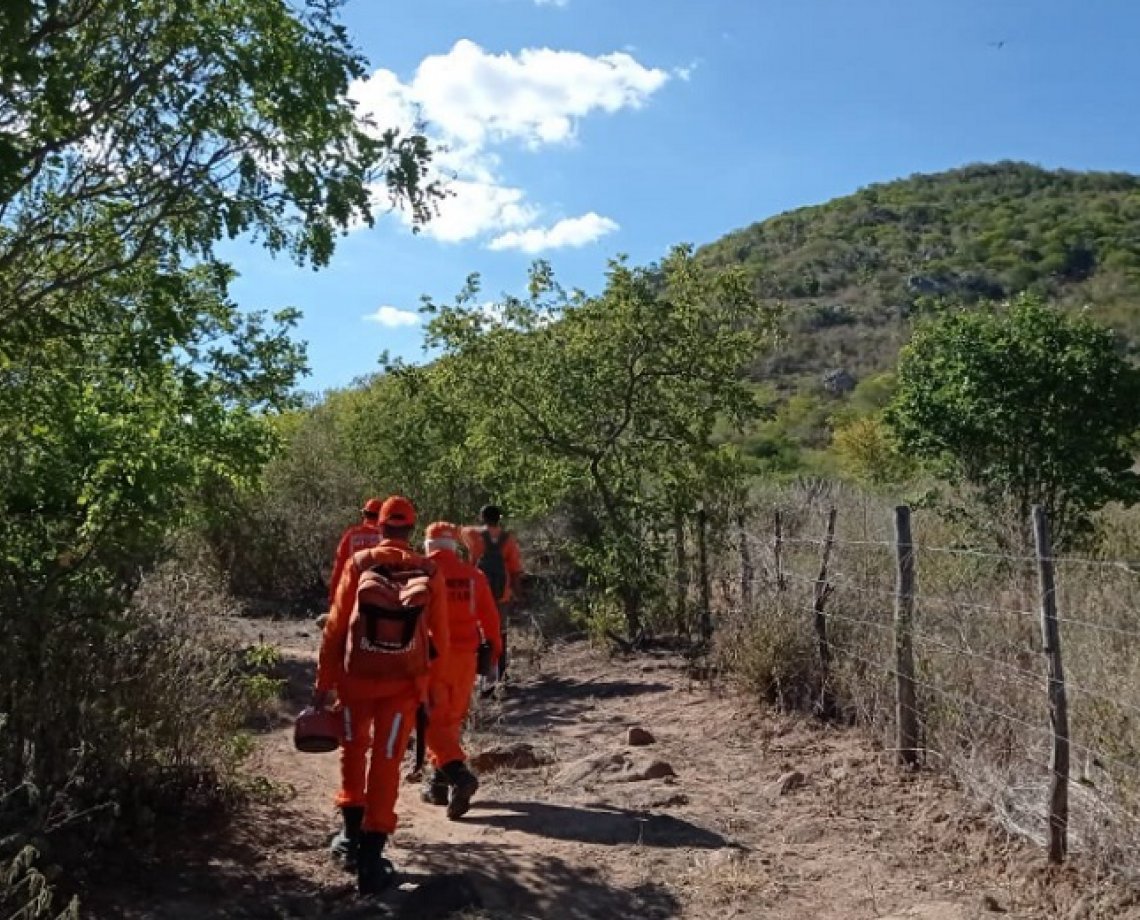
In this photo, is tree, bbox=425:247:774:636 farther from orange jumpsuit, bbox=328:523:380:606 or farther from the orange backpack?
the orange backpack

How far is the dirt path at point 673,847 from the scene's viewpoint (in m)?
5.32

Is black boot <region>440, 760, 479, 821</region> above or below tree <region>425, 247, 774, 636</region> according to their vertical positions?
below

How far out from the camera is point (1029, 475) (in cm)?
1273

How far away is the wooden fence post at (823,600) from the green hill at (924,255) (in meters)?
27.8

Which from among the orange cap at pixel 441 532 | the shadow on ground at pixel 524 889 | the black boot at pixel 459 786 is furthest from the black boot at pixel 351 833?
the orange cap at pixel 441 532

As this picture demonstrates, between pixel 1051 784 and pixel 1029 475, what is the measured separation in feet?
25.7

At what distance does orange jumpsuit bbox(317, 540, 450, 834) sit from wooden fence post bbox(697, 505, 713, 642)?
262 inches

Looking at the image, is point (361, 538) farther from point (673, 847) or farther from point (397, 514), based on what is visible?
point (673, 847)

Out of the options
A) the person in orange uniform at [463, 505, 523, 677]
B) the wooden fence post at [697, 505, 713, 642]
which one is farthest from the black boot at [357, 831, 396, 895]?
the wooden fence post at [697, 505, 713, 642]

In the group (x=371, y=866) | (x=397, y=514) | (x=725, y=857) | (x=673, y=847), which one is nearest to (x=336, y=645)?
(x=397, y=514)

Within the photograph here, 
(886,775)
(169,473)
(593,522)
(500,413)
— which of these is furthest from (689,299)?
(169,473)

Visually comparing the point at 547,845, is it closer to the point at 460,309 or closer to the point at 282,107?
the point at 282,107

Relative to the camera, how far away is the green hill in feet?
138

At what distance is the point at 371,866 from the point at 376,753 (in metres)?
0.49
